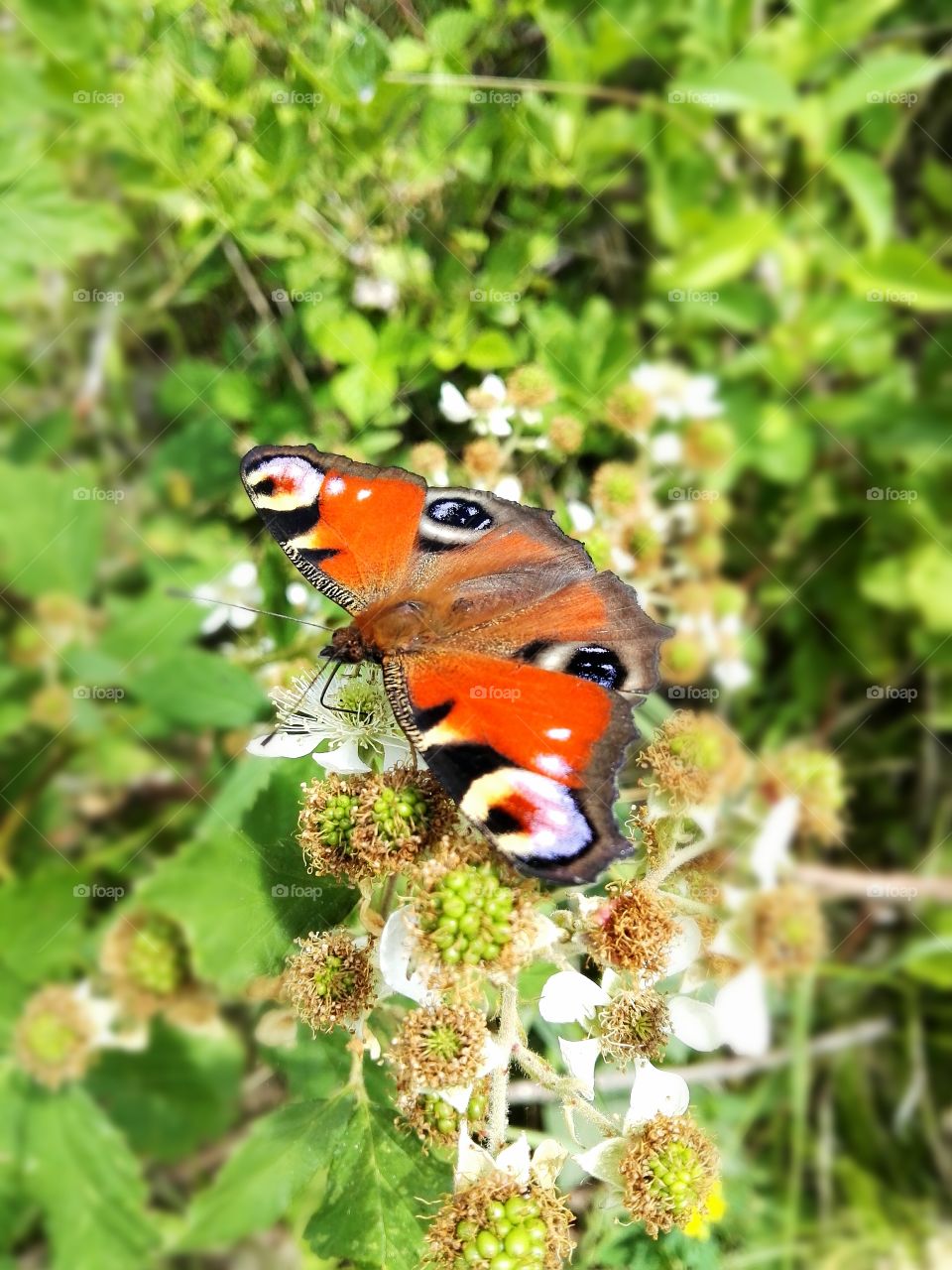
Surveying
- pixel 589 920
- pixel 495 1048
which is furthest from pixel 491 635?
pixel 495 1048

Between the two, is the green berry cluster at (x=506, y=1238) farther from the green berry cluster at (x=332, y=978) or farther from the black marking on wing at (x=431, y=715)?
the black marking on wing at (x=431, y=715)

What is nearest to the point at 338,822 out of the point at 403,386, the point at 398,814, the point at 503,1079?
the point at 398,814

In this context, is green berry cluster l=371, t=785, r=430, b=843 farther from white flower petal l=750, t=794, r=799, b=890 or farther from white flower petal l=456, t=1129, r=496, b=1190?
white flower petal l=750, t=794, r=799, b=890

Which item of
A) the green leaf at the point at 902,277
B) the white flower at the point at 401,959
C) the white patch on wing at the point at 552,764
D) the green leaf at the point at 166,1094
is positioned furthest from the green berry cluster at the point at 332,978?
the green leaf at the point at 902,277

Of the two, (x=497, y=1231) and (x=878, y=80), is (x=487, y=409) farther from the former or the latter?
(x=878, y=80)

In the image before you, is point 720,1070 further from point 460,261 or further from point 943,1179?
point 460,261

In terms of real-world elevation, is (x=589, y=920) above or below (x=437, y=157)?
below

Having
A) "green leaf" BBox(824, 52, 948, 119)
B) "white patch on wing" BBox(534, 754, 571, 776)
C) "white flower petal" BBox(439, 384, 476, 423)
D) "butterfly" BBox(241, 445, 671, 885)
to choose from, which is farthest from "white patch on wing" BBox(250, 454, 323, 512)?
"green leaf" BBox(824, 52, 948, 119)
